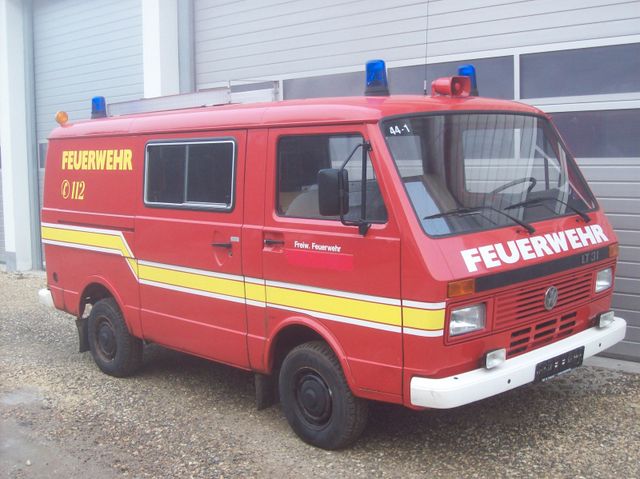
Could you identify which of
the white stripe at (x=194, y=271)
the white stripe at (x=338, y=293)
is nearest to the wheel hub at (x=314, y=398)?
the white stripe at (x=338, y=293)

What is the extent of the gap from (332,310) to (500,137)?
161cm

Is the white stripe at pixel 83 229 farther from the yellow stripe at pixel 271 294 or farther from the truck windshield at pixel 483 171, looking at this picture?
the truck windshield at pixel 483 171

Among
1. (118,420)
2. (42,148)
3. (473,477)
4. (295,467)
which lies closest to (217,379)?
(118,420)

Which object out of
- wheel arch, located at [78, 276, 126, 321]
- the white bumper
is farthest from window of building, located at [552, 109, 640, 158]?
the white bumper

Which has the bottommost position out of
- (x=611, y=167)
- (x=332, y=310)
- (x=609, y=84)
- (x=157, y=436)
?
(x=157, y=436)

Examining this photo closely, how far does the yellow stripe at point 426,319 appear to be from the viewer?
4.11m

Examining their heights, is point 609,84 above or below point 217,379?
above

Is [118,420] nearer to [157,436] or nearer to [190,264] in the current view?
[157,436]

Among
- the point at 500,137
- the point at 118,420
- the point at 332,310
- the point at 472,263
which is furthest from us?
the point at 118,420

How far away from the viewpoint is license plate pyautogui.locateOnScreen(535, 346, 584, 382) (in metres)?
4.50

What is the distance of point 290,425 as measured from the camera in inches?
201

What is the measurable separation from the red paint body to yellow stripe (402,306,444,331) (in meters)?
0.06

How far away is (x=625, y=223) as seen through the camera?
653 cm

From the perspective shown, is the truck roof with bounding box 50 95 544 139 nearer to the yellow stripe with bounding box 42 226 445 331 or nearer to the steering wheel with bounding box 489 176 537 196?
the steering wheel with bounding box 489 176 537 196
